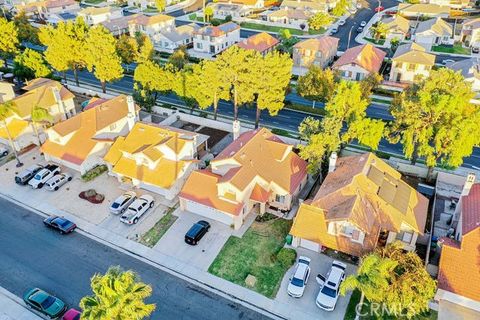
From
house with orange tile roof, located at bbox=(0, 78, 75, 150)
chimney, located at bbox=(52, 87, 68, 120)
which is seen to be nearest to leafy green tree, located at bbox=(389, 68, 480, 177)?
house with orange tile roof, located at bbox=(0, 78, 75, 150)

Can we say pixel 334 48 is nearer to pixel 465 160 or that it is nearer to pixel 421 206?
pixel 465 160

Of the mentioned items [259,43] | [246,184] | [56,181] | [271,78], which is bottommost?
[56,181]

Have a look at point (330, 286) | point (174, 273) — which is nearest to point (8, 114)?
point (174, 273)

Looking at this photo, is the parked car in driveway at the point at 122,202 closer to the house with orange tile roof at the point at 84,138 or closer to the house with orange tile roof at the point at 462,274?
the house with orange tile roof at the point at 84,138

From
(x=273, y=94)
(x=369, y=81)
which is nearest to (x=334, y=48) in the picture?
(x=369, y=81)

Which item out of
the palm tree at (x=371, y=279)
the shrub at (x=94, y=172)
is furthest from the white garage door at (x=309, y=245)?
the shrub at (x=94, y=172)

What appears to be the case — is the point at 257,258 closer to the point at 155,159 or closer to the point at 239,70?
the point at 155,159
